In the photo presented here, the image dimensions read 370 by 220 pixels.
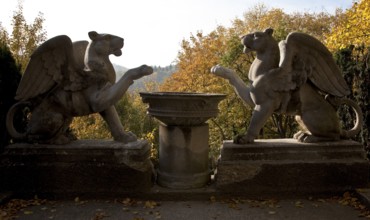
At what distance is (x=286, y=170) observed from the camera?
4438mm

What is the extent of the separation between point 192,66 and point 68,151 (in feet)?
53.1

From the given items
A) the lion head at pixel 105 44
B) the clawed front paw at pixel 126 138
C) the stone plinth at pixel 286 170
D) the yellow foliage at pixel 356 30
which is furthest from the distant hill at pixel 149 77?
the yellow foliage at pixel 356 30

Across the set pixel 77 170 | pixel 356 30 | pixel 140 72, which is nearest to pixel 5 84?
pixel 77 170

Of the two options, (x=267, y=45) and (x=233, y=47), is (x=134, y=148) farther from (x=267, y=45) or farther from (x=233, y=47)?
(x=233, y=47)

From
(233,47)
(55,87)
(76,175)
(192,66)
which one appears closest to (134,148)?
(76,175)

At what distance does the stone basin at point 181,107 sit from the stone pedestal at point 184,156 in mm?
133

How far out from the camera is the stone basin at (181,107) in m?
4.37

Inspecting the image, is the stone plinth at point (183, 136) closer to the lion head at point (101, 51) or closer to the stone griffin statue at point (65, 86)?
the stone griffin statue at point (65, 86)

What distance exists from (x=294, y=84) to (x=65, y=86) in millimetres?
3034

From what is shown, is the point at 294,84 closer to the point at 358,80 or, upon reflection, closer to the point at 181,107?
the point at 181,107

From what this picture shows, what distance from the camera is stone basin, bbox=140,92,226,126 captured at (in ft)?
14.3

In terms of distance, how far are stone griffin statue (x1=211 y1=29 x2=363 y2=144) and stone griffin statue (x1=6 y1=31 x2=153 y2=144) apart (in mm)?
1473

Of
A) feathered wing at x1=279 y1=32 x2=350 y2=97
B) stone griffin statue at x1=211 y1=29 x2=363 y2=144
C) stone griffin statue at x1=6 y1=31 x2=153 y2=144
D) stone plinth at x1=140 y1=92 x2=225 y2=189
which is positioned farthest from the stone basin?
feathered wing at x1=279 y1=32 x2=350 y2=97

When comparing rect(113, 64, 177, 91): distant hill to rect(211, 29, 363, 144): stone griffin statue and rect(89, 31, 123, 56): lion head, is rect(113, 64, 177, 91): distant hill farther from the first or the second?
rect(211, 29, 363, 144): stone griffin statue
